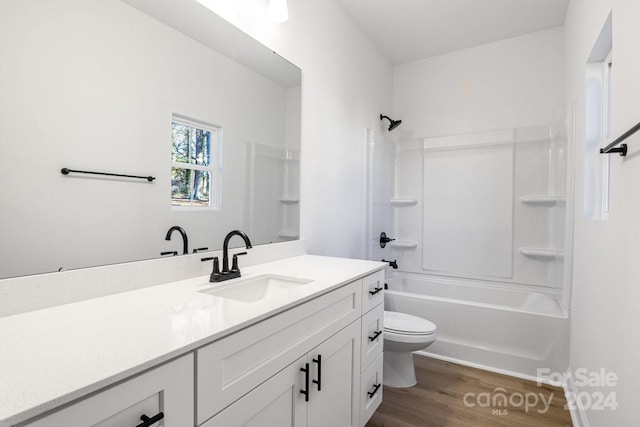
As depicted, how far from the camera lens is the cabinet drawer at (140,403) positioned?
55cm

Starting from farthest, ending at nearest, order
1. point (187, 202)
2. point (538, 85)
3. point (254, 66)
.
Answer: point (538, 85) < point (254, 66) < point (187, 202)

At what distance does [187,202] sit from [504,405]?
2.15 metres

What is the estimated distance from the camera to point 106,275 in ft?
3.60

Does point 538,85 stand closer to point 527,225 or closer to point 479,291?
point 527,225

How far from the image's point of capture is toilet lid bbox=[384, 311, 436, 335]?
6.91 feet

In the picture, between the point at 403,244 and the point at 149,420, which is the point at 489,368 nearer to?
the point at 403,244

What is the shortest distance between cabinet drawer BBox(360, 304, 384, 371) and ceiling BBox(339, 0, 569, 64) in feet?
7.46

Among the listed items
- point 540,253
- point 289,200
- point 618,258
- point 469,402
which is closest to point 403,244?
point 540,253

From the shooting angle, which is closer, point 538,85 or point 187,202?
point 187,202

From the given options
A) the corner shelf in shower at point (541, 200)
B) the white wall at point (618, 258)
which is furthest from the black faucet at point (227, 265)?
the corner shelf in shower at point (541, 200)

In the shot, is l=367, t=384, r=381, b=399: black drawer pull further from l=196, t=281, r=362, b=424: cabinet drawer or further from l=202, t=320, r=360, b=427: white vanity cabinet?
l=196, t=281, r=362, b=424: cabinet drawer

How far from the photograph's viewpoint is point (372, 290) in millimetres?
1648

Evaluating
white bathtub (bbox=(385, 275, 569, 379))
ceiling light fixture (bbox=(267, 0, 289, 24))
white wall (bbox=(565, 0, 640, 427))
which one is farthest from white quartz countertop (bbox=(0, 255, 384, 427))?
white bathtub (bbox=(385, 275, 569, 379))

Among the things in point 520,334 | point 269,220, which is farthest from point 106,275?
point 520,334
